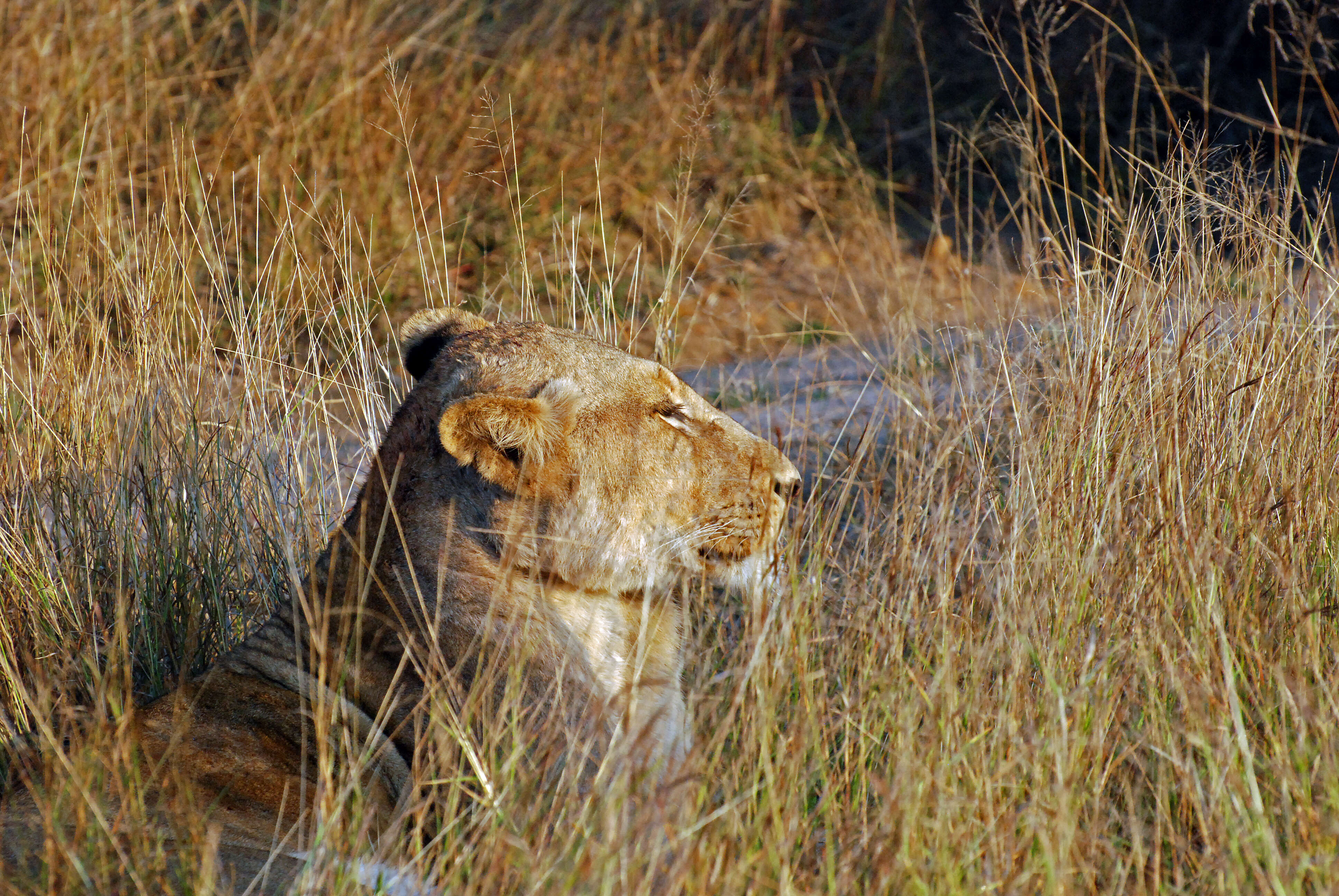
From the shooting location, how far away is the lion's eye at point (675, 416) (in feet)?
9.62

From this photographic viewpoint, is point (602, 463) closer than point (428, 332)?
Yes

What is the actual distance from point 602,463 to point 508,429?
0.31 m

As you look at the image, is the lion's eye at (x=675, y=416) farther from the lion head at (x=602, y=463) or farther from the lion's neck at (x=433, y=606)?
the lion's neck at (x=433, y=606)

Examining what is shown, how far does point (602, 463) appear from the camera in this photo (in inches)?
110

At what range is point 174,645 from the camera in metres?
3.39

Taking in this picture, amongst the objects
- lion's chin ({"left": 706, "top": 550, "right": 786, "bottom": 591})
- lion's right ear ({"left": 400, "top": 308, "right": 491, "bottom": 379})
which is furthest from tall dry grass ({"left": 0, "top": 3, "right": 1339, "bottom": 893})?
lion's right ear ({"left": 400, "top": 308, "right": 491, "bottom": 379})

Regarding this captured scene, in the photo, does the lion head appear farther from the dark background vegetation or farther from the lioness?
the dark background vegetation

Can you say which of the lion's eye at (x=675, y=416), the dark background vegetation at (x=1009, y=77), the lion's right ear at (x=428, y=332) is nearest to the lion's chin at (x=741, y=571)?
the lion's eye at (x=675, y=416)

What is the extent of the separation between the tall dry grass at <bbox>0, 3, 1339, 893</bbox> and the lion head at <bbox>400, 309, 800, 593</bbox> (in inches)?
6.4

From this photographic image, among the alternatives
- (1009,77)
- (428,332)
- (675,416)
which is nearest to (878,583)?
(675,416)

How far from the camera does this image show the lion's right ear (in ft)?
10.5

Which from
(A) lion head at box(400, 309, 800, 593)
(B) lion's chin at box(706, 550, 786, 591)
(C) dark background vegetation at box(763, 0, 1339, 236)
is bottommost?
(B) lion's chin at box(706, 550, 786, 591)

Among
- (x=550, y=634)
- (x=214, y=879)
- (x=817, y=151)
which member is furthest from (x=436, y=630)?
(x=817, y=151)

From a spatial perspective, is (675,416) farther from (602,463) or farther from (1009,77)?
(1009,77)
